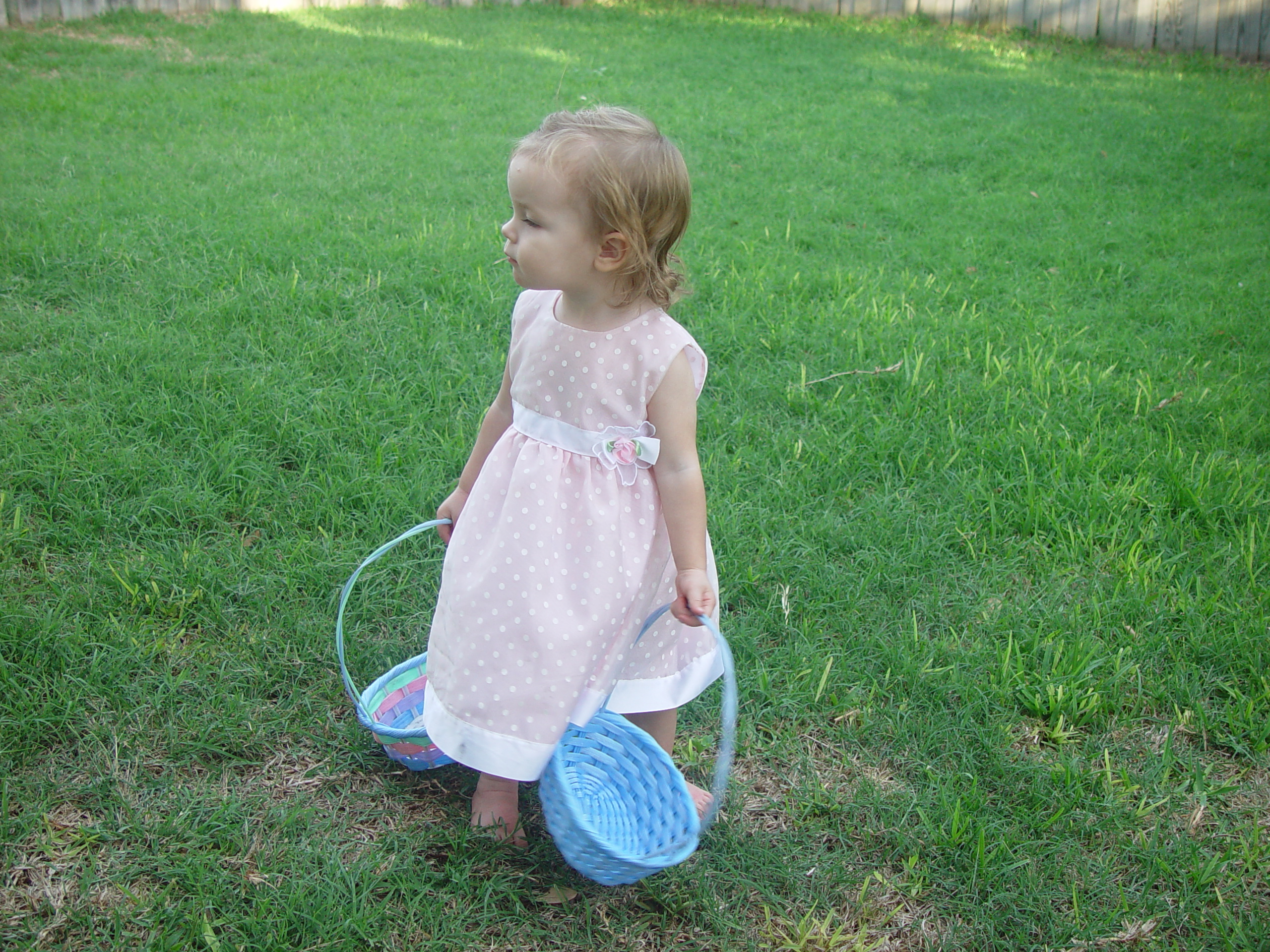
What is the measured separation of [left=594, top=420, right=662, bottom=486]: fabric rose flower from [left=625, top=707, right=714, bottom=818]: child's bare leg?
1.66ft

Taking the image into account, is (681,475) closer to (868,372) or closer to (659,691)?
(659,691)

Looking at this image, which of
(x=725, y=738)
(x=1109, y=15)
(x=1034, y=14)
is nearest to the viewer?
(x=725, y=738)

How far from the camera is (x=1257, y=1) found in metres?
9.69

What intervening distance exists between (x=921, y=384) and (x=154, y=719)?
2.53 metres

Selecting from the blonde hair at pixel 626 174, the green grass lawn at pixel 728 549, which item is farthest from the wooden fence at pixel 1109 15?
the blonde hair at pixel 626 174

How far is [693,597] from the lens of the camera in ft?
5.49

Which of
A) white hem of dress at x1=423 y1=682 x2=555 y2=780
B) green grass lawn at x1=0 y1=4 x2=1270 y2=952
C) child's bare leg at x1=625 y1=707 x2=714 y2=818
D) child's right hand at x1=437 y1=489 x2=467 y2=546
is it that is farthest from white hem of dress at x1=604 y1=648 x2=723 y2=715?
child's right hand at x1=437 y1=489 x2=467 y2=546

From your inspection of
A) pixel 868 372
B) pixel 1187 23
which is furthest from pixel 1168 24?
pixel 868 372

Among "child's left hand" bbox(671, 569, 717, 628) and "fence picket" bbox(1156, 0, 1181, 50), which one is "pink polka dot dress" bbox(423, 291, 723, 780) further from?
"fence picket" bbox(1156, 0, 1181, 50)

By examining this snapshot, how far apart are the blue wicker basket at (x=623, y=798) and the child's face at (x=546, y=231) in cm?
63

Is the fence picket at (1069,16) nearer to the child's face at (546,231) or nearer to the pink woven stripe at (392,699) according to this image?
the child's face at (546,231)

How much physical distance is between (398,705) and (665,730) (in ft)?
1.93

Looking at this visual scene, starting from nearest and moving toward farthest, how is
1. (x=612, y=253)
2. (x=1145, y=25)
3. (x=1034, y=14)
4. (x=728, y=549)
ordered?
(x=612, y=253) < (x=728, y=549) < (x=1145, y=25) < (x=1034, y=14)

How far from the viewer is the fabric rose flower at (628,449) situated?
5.63ft
